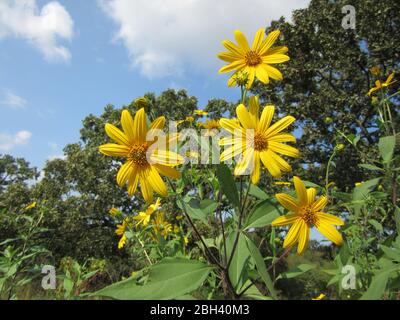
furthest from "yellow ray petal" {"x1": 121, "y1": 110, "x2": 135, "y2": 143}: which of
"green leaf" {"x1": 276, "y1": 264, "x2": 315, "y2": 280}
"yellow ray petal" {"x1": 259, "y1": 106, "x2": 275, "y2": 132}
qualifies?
"green leaf" {"x1": 276, "y1": 264, "x2": 315, "y2": 280}

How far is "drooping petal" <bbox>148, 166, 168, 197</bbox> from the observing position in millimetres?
787

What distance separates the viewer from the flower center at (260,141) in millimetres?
868

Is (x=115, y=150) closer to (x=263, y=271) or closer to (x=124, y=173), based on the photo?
(x=124, y=173)

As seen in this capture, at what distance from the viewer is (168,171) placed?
30.8 inches

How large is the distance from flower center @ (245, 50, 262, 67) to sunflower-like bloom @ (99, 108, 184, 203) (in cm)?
45

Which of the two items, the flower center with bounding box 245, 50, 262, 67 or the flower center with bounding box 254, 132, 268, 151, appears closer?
the flower center with bounding box 254, 132, 268, 151

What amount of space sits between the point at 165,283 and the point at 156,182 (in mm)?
235

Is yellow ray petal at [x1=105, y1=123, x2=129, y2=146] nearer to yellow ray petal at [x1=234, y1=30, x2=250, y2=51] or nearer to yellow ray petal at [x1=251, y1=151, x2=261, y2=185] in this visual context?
yellow ray petal at [x1=251, y1=151, x2=261, y2=185]

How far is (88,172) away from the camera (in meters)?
11.4

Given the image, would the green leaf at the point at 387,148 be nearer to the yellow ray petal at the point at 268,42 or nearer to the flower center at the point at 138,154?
the yellow ray petal at the point at 268,42

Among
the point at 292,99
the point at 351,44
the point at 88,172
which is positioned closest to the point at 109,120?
the point at 88,172

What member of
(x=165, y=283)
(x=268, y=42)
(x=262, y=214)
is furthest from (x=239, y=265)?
(x=268, y=42)
